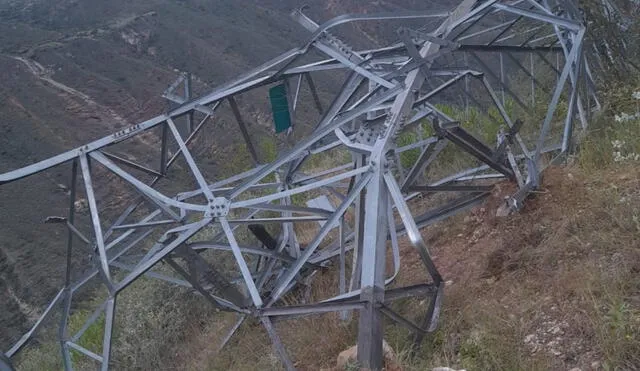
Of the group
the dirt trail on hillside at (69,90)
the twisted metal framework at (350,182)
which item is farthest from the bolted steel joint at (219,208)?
the dirt trail on hillside at (69,90)

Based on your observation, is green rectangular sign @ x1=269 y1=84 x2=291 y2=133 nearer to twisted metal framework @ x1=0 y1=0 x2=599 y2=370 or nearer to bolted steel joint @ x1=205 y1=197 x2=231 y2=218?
twisted metal framework @ x1=0 y1=0 x2=599 y2=370

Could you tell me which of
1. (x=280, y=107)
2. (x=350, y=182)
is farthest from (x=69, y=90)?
(x=350, y=182)

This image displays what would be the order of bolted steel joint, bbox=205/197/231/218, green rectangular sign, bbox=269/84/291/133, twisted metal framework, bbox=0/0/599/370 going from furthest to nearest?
green rectangular sign, bbox=269/84/291/133 → bolted steel joint, bbox=205/197/231/218 → twisted metal framework, bbox=0/0/599/370

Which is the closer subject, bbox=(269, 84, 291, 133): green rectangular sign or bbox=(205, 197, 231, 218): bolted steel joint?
bbox=(205, 197, 231, 218): bolted steel joint

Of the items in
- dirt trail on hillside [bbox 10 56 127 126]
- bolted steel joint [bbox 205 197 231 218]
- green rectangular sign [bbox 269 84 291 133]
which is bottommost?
dirt trail on hillside [bbox 10 56 127 126]

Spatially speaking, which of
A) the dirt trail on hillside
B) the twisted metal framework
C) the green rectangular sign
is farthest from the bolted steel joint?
the dirt trail on hillside

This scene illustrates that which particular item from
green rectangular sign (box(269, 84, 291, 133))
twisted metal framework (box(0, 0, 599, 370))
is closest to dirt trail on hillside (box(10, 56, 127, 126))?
green rectangular sign (box(269, 84, 291, 133))

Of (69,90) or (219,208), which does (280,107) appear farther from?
(69,90)

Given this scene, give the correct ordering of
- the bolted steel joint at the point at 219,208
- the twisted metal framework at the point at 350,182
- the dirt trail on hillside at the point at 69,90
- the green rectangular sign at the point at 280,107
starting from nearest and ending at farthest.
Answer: the twisted metal framework at the point at 350,182
the bolted steel joint at the point at 219,208
the green rectangular sign at the point at 280,107
the dirt trail on hillside at the point at 69,90

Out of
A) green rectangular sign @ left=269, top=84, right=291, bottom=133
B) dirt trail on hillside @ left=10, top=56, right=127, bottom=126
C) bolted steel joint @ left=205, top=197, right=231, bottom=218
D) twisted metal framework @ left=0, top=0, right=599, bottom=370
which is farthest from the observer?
dirt trail on hillside @ left=10, top=56, right=127, bottom=126

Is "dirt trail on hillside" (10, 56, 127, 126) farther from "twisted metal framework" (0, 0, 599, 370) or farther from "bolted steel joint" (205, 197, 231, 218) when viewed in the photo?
"bolted steel joint" (205, 197, 231, 218)

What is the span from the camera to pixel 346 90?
171 inches

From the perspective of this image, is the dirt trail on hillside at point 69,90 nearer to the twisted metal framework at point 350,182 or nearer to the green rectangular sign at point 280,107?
the green rectangular sign at point 280,107

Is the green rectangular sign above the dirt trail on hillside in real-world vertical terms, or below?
above
